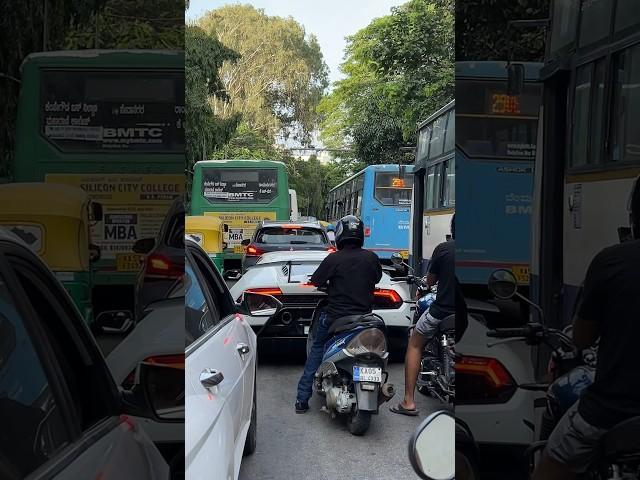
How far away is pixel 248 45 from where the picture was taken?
1344mm

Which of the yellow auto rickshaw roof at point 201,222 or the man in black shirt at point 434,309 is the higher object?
the yellow auto rickshaw roof at point 201,222

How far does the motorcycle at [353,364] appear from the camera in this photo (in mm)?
2633

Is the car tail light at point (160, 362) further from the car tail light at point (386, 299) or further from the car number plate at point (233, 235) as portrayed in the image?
the car tail light at point (386, 299)

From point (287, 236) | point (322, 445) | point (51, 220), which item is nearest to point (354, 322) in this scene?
point (322, 445)

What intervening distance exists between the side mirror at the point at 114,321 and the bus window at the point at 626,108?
2.20 ft

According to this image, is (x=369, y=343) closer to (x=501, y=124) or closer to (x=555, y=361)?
(x=555, y=361)

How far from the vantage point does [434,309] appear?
124 centimetres

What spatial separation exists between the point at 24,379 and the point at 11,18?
0.45 metres

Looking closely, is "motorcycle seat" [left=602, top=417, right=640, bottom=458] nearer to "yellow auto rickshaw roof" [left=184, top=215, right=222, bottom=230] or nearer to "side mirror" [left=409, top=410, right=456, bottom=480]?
"side mirror" [left=409, top=410, right=456, bottom=480]

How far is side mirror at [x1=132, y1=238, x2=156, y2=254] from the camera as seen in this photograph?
34.8 inches

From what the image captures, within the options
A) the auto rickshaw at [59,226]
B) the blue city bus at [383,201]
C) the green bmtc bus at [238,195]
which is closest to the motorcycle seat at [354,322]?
the green bmtc bus at [238,195]

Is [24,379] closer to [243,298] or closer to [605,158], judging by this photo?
[605,158]

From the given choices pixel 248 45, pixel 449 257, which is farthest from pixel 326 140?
pixel 449 257

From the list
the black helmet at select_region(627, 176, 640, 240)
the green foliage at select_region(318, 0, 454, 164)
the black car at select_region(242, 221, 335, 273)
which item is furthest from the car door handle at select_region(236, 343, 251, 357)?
the black car at select_region(242, 221, 335, 273)
